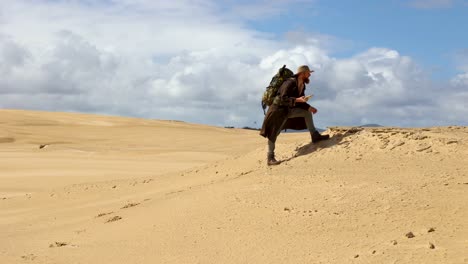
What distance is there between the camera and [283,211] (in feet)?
22.1

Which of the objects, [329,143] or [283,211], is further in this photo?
[329,143]

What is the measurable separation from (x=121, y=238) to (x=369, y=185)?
113 inches

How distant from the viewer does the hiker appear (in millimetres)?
9016

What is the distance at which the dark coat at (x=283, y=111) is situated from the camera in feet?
29.6

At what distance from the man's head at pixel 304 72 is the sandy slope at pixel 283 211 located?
3.26ft

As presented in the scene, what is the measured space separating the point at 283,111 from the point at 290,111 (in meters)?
0.10

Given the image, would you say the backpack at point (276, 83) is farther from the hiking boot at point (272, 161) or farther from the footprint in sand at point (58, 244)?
the footprint in sand at point (58, 244)

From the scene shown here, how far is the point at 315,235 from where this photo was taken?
5.94 m

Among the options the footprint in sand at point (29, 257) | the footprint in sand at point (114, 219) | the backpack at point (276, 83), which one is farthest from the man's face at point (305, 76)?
the footprint in sand at point (29, 257)

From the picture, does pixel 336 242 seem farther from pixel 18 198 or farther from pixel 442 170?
pixel 18 198

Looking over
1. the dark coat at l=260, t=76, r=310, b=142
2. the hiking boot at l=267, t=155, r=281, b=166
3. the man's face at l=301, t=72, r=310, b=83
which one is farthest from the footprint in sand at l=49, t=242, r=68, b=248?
the man's face at l=301, t=72, r=310, b=83

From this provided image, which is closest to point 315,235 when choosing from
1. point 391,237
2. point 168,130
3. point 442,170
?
point 391,237

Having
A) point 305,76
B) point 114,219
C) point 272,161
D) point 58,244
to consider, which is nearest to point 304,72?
point 305,76

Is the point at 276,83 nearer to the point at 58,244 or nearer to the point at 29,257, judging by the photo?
the point at 58,244
